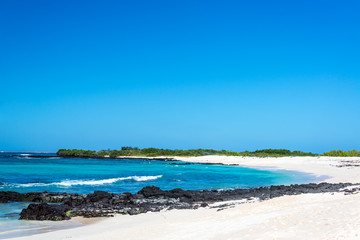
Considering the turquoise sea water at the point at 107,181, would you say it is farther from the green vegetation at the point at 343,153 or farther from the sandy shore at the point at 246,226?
the green vegetation at the point at 343,153

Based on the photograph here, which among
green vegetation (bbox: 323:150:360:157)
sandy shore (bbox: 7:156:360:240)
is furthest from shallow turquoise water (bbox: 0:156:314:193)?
green vegetation (bbox: 323:150:360:157)

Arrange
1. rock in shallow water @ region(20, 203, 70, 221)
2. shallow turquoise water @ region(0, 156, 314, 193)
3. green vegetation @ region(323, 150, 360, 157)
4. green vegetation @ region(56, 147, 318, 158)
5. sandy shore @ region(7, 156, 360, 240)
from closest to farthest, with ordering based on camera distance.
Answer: sandy shore @ region(7, 156, 360, 240) → rock in shallow water @ region(20, 203, 70, 221) → shallow turquoise water @ region(0, 156, 314, 193) → green vegetation @ region(323, 150, 360, 157) → green vegetation @ region(56, 147, 318, 158)

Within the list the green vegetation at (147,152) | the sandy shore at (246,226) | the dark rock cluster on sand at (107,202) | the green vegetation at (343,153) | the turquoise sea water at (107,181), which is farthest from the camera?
the green vegetation at (147,152)

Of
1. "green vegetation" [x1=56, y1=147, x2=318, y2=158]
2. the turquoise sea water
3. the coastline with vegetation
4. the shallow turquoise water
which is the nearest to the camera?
the turquoise sea water

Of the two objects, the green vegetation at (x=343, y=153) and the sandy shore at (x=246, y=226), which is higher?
the green vegetation at (x=343, y=153)

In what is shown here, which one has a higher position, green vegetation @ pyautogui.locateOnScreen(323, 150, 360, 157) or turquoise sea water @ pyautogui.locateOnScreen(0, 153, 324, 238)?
green vegetation @ pyautogui.locateOnScreen(323, 150, 360, 157)

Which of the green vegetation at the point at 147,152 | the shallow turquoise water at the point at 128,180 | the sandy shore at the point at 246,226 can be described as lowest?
the shallow turquoise water at the point at 128,180

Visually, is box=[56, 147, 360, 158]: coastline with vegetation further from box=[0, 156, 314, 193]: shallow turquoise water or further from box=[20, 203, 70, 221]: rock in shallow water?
box=[20, 203, 70, 221]: rock in shallow water

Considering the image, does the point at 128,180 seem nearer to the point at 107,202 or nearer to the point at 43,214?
the point at 107,202

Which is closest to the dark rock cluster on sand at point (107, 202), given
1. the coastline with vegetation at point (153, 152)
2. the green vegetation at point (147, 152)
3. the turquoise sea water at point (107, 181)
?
the turquoise sea water at point (107, 181)

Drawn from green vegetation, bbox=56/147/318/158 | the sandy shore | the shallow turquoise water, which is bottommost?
the shallow turquoise water

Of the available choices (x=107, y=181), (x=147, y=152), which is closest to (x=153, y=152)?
(x=147, y=152)

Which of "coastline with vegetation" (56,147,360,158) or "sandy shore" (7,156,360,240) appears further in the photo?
"coastline with vegetation" (56,147,360,158)

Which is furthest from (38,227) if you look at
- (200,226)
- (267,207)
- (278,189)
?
(278,189)
